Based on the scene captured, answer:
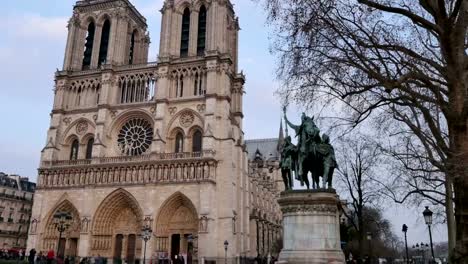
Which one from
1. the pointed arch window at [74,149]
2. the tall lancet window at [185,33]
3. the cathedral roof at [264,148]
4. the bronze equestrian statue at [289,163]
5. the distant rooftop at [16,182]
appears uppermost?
the tall lancet window at [185,33]

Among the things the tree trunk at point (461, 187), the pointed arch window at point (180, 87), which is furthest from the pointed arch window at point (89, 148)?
the tree trunk at point (461, 187)

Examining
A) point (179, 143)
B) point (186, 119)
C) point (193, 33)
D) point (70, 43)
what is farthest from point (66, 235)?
point (193, 33)

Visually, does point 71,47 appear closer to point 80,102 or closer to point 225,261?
point 80,102

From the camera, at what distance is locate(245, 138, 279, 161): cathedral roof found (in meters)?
79.8

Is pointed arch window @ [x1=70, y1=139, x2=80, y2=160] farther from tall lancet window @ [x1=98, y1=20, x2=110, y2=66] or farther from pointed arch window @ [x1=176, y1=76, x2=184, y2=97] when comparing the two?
pointed arch window @ [x1=176, y1=76, x2=184, y2=97]

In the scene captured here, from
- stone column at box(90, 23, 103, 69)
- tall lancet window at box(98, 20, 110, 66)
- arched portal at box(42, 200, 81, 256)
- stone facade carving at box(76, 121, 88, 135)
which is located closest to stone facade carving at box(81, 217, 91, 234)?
arched portal at box(42, 200, 81, 256)

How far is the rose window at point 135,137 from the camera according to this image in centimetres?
4266

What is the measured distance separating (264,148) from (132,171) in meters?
45.4

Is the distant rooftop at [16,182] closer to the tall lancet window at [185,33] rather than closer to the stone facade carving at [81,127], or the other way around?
the stone facade carving at [81,127]

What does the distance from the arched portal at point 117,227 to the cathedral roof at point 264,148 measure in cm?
3995

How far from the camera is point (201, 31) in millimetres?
44969

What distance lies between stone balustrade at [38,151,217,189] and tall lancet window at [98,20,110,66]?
11990 mm

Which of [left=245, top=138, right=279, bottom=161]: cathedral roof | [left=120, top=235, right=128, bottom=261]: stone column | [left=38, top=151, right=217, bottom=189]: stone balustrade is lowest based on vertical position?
[left=120, top=235, right=128, bottom=261]: stone column

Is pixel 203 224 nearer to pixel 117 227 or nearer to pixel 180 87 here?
pixel 117 227
